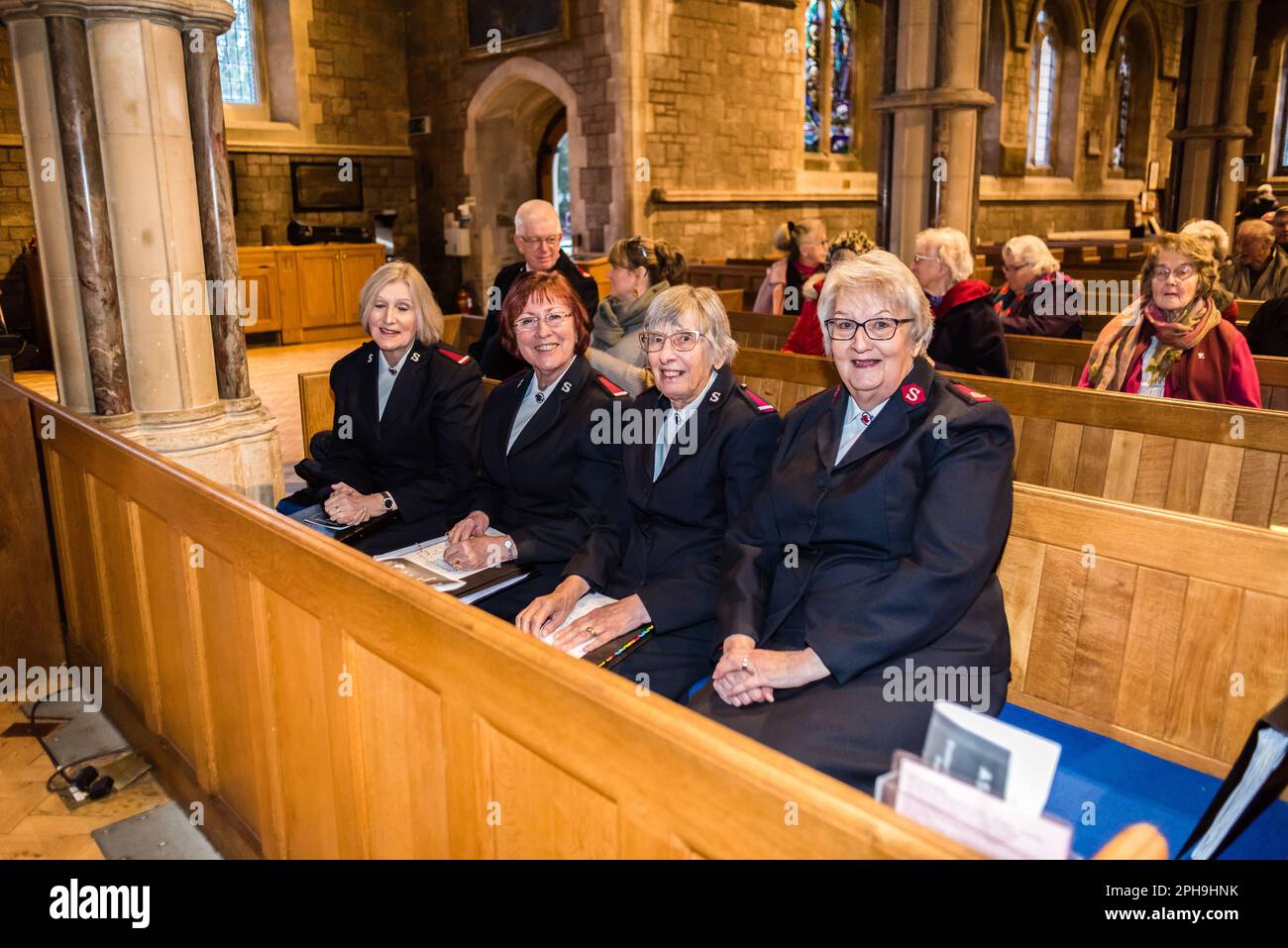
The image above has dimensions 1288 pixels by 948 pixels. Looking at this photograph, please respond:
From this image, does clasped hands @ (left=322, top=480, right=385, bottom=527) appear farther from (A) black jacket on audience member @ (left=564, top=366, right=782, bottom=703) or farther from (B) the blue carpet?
(B) the blue carpet

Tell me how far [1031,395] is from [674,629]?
1872mm

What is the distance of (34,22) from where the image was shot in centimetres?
365

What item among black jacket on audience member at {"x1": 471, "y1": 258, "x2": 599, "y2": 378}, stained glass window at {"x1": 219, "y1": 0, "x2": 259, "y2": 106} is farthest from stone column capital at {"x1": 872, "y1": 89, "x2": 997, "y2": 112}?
stained glass window at {"x1": 219, "y1": 0, "x2": 259, "y2": 106}

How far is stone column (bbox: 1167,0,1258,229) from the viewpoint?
11.8 meters

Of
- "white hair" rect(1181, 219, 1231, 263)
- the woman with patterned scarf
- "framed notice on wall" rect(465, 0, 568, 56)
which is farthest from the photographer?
"framed notice on wall" rect(465, 0, 568, 56)

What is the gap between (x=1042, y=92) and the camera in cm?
1778

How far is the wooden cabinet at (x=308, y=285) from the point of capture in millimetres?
10422

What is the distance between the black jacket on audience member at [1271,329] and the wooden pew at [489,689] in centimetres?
300

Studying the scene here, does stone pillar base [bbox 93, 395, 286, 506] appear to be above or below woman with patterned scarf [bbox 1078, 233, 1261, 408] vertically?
below

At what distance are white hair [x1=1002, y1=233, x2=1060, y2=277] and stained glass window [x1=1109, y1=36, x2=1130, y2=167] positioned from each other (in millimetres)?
17094

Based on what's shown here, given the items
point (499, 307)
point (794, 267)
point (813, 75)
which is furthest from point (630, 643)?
point (813, 75)

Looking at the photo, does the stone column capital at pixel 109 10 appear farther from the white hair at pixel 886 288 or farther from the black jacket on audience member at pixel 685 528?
the white hair at pixel 886 288

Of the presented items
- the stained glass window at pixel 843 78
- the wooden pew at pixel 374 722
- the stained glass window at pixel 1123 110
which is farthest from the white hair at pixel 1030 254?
the stained glass window at pixel 1123 110

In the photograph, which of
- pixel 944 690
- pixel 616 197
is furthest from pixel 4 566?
pixel 616 197
